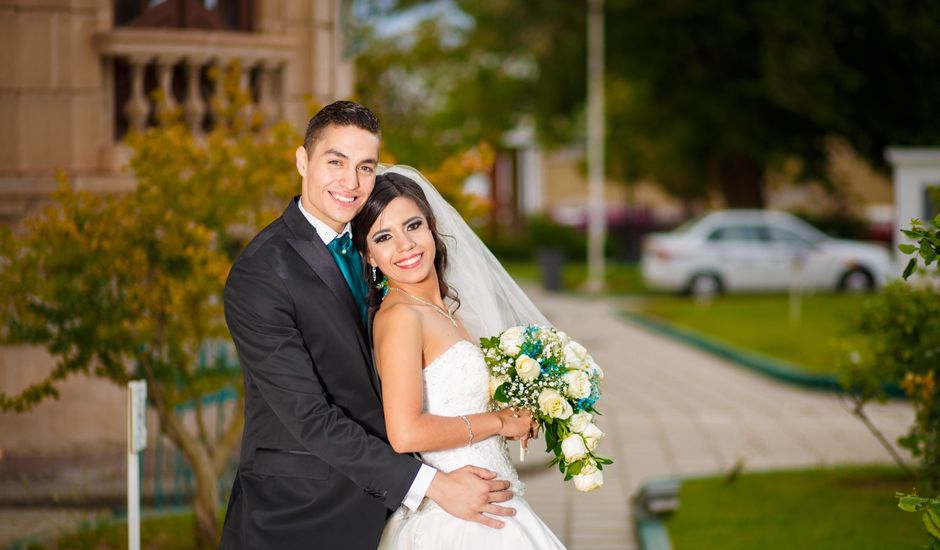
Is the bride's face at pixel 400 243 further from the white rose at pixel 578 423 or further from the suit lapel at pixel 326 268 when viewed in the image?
the white rose at pixel 578 423

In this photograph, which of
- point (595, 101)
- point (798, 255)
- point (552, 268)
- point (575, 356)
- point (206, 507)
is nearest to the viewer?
point (575, 356)

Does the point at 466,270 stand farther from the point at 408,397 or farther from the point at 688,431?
the point at 688,431

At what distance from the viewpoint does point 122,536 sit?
6918mm

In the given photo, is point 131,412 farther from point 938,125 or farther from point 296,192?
point 938,125

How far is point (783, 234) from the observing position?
2630cm

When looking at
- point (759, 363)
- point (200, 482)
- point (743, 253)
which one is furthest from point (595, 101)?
point (200, 482)

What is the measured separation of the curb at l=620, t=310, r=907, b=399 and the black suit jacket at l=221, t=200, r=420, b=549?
810 centimetres

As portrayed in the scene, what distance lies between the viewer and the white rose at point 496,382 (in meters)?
4.00

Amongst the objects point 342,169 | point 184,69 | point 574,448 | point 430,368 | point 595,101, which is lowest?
point 574,448

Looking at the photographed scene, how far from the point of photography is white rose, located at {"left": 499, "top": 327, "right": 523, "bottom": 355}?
398cm

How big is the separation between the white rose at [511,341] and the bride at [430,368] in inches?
4.4

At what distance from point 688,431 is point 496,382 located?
323 inches

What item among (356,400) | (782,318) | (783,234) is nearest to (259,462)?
(356,400)

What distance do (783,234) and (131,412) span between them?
74.6ft
